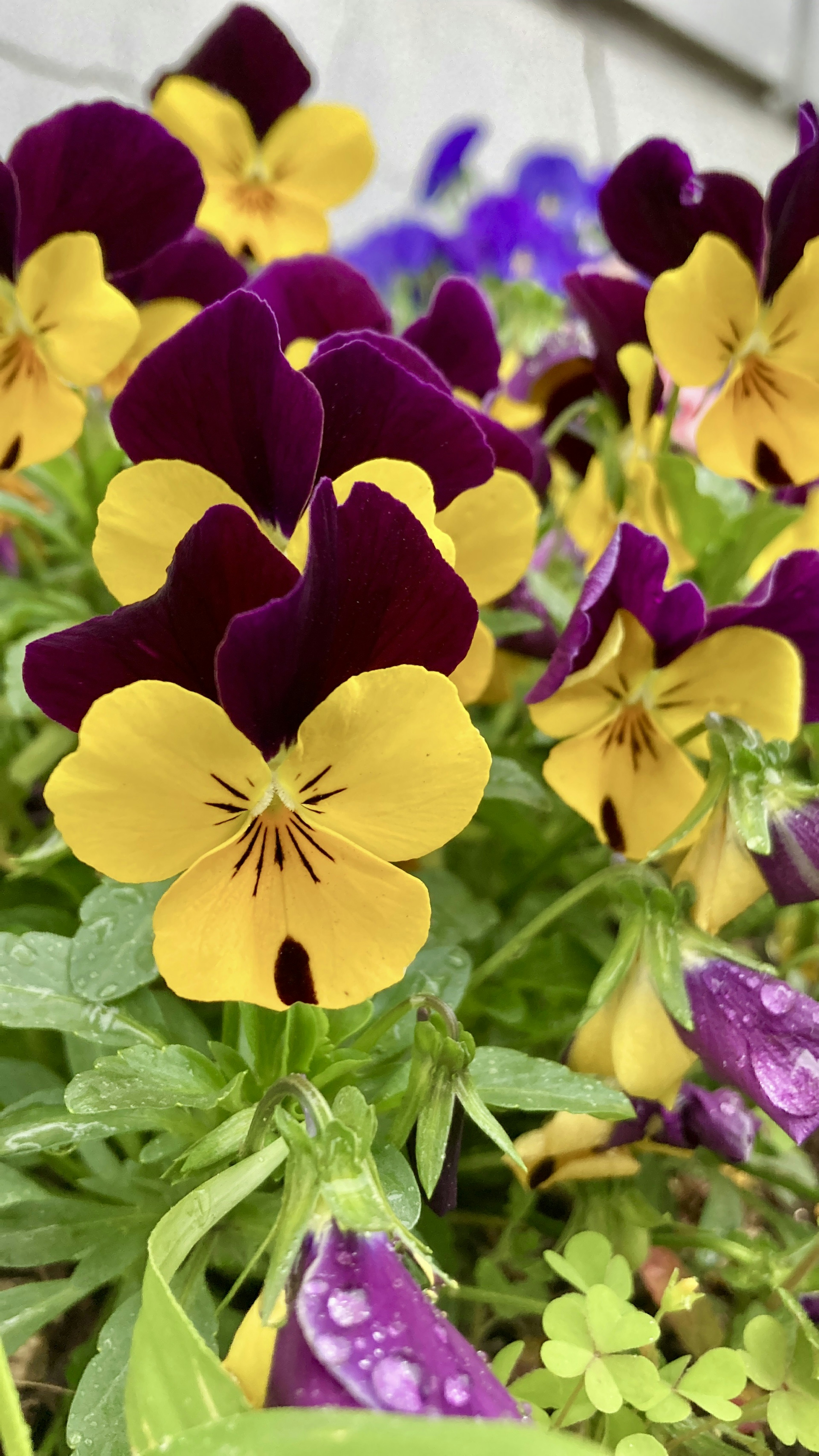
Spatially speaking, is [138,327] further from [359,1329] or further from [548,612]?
[359,1329]

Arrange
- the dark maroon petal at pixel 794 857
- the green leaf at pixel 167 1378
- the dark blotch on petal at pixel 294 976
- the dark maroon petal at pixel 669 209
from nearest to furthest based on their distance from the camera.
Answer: the green leaf at pixel 167 1378, the dark blotch on petal at pixel 294 976, the dark maroon petal at pixel 794 857, the dark maroon petal at pixel 669 209

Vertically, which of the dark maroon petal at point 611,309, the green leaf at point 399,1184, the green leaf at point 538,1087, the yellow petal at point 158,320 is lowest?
the green leaf at point 399,1184

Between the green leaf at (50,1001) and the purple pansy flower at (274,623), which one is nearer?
the purple pansy flower at (274,623)

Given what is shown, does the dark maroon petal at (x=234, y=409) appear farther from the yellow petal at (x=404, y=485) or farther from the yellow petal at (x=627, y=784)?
the yellow petal at (x=627, y=784)

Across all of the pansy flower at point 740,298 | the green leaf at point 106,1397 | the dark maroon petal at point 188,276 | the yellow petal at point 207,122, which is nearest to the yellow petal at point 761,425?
the pansy flower at point 740,298


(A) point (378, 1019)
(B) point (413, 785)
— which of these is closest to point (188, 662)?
(B) point (413, 785)

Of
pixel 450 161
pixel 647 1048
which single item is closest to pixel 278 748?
pixel 647 1048

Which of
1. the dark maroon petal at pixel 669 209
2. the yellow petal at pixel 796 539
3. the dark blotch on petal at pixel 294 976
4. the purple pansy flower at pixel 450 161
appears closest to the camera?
the dark blotch on petal at pixel 294 976
